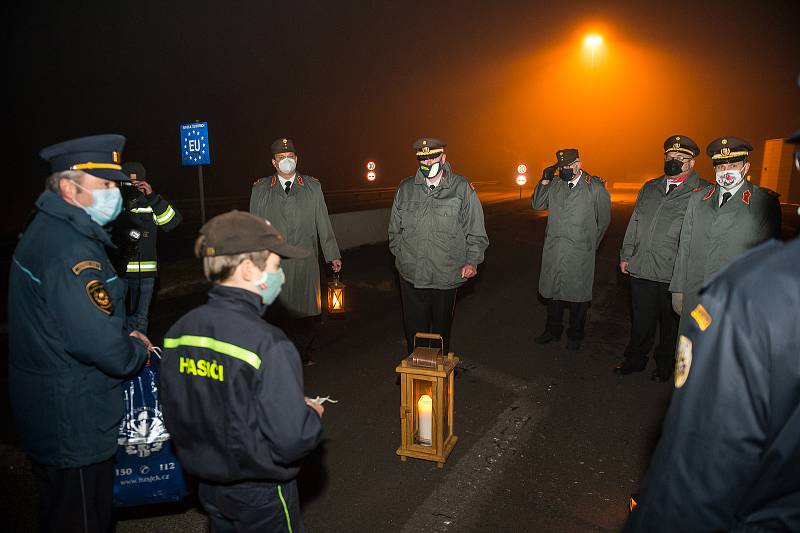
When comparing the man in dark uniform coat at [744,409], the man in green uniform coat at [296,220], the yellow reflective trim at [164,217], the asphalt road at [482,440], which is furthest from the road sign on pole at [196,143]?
the man in dark uniform coat at [744,409]

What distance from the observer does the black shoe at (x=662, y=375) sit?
586cm

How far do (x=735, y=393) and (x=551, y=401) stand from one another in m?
4.24

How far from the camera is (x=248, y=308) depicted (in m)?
2.31

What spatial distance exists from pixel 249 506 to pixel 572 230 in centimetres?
541

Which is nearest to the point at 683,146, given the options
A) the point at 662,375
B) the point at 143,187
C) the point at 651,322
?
the point at 651,322

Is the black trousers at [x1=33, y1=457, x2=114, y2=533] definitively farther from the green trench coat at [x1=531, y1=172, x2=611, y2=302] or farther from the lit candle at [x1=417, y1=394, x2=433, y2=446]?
the green trench coat at [x1=531, y1=172, x2=611, y2=302]

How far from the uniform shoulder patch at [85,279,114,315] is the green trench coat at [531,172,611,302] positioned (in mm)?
5414

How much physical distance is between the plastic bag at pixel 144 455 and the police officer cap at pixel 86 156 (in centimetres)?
108

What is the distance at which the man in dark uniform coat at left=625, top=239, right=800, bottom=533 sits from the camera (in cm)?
134

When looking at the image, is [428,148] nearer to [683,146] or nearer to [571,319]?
[683,146]

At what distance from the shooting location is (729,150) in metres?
4.77

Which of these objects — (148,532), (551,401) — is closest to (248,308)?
(148,532)

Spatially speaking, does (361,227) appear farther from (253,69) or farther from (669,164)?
(253,69)

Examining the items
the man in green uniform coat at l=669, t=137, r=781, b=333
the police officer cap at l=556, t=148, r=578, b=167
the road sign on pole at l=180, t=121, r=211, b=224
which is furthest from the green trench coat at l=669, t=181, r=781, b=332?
the road sign on pole at l=180, t=121, r=211, b=224
